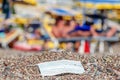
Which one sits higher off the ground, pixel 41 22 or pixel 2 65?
pixel 2 65

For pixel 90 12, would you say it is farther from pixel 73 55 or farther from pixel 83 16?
pixel 73 55

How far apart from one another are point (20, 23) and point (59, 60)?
22.3 feet

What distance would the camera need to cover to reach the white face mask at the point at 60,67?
18.6 ft

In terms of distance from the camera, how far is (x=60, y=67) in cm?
578

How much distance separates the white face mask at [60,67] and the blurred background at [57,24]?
22.0ft

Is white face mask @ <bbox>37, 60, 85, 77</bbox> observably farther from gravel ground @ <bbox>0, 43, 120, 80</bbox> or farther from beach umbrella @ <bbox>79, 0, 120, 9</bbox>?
beach umbrella @ <bbox>79, 0, 120, 9</bbox>

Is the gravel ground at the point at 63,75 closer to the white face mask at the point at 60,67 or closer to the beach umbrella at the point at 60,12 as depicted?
the white face mask at the point at 60,67

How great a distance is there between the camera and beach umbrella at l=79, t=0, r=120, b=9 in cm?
1252

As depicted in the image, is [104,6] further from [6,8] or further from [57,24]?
[6,8]

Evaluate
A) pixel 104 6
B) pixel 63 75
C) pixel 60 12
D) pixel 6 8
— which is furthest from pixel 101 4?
pixel 63 75

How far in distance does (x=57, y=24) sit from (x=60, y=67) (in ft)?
23.2

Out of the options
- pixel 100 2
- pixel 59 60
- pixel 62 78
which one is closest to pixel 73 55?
pixel 59 60

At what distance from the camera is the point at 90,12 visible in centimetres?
1273

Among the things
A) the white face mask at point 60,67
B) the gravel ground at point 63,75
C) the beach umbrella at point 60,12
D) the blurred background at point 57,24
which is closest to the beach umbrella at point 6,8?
the blurred background at point 57,24
